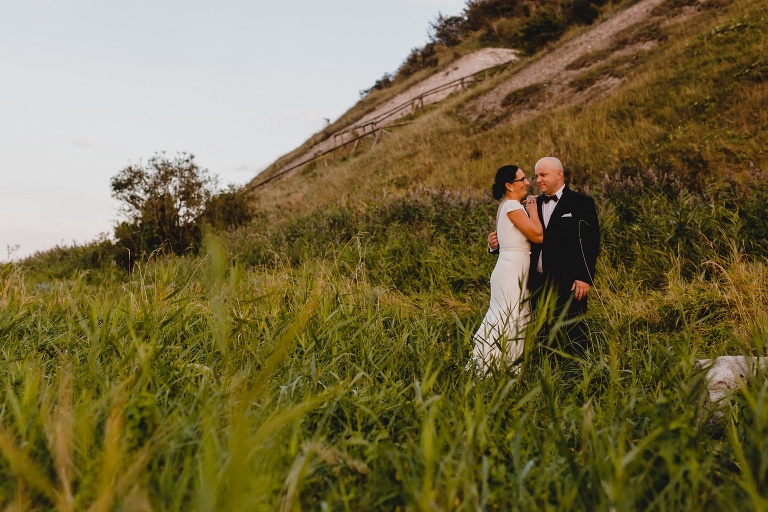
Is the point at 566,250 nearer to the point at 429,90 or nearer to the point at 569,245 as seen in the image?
the point at 569,245

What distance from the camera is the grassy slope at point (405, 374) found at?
5.71 feet

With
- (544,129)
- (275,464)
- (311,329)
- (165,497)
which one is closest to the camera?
(165,497)

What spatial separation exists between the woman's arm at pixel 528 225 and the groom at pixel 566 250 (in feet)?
0.77

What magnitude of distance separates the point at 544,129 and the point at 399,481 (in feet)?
47.2

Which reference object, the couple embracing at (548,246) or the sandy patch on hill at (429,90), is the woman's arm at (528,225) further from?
the sandy patch on hill at (429,90)

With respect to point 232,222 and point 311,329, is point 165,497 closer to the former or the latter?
point 311,329

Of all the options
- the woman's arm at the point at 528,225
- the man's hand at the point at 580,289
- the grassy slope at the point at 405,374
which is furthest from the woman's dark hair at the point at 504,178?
the grassy slope at the point at 405,374

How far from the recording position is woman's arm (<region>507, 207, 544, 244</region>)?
435cm

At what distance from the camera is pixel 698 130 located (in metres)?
11.3

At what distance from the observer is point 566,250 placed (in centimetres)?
449

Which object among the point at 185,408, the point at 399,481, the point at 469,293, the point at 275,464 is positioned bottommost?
the point at 469,293

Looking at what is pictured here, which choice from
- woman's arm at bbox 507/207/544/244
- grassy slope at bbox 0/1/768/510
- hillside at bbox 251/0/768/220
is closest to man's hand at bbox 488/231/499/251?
woman's arm at bbox 507/207/544/244

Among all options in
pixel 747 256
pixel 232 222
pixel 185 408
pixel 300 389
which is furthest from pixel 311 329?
pixel 232 222

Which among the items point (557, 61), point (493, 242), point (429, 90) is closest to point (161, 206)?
point (493, 242)
